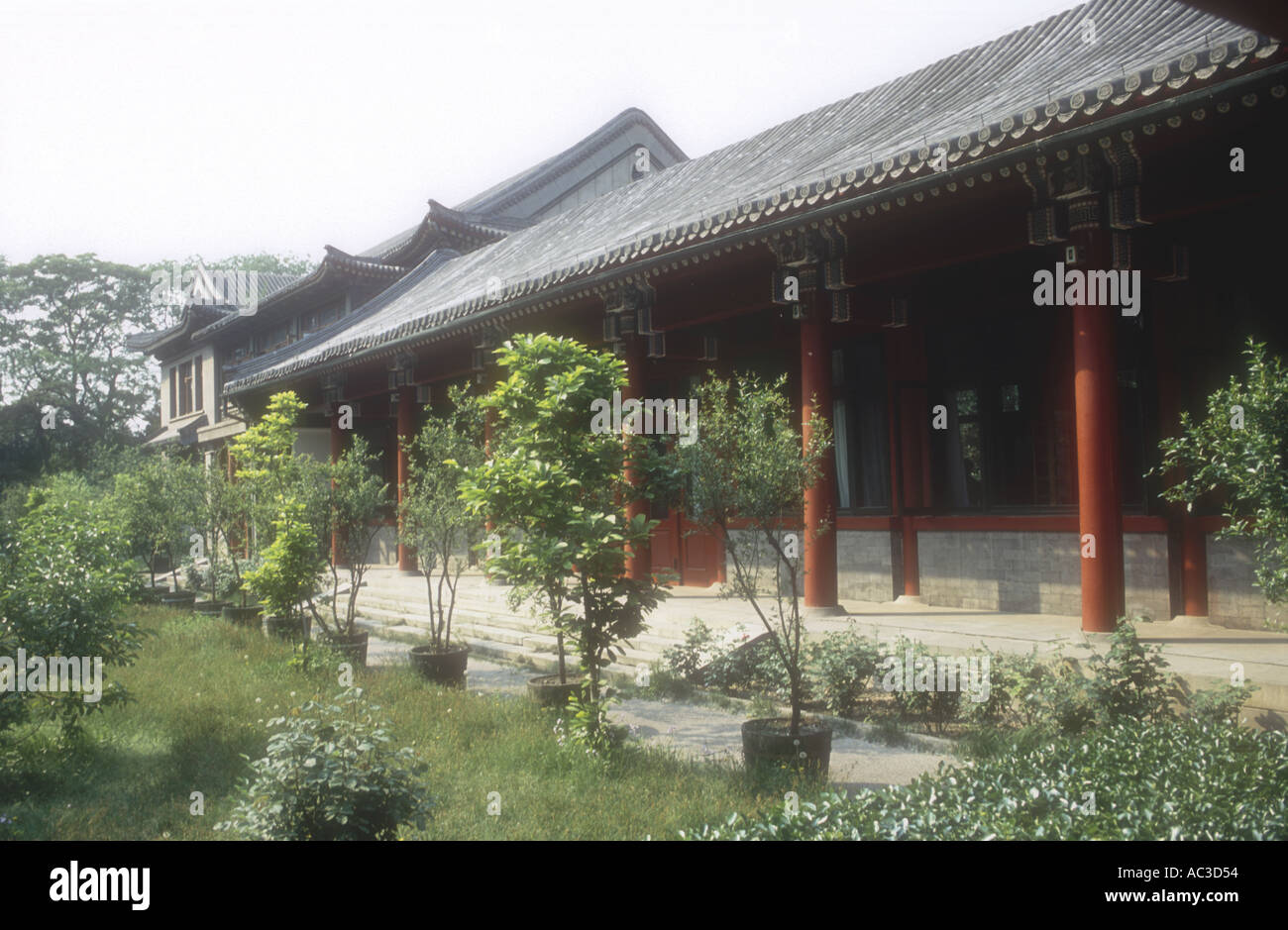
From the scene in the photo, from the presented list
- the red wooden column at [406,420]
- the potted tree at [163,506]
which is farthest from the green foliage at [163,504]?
the red wooden column at [406,420]

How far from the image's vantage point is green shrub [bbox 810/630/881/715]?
7.22m

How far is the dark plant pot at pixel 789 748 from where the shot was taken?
558cm

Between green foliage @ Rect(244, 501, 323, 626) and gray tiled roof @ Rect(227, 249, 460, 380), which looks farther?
gray tiled roof @ Rect(227, 249, 460, 380)

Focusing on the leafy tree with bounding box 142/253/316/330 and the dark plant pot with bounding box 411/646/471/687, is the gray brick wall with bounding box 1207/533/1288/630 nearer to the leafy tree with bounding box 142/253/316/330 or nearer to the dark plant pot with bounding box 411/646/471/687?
the dark plant pot with bounding box 411/646/471/687

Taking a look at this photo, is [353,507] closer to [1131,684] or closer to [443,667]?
[443,667]

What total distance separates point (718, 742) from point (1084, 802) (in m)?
3.32

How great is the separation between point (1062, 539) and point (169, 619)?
12120mm

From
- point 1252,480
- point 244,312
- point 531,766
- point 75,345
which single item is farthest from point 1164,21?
point 75,345

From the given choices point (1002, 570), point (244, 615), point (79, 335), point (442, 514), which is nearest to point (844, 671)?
point (1002, 570)

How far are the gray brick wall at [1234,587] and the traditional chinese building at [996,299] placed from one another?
0.9 inches

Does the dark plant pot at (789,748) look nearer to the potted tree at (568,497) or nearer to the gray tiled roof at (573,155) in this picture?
the potted tree at (568,497)

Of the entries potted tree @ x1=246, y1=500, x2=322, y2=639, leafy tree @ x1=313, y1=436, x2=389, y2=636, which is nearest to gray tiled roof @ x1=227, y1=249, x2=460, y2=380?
leafy tree @ x1=313, y1=436, x2=389, y2=636

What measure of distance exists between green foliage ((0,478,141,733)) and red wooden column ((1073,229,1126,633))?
7004mm

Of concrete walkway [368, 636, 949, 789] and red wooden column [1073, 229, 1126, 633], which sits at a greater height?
red wooden column [1073, 229, 1126, 633]
